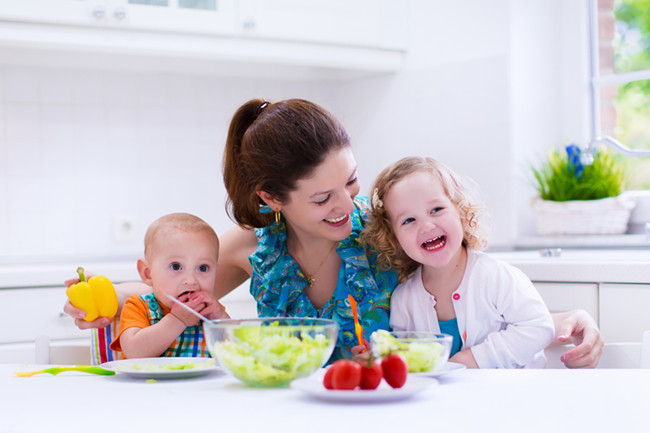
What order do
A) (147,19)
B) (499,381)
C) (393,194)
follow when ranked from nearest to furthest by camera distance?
(499,381) < (393,194) < (147,19)

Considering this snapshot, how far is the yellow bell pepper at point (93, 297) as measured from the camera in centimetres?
153

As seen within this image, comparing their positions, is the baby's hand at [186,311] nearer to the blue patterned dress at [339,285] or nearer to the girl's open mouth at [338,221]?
the blue patterned dress at [339,285]

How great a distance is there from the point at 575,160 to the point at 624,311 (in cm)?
80

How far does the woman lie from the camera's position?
5.28 feet

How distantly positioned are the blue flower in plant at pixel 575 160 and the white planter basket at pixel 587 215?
0.11 m

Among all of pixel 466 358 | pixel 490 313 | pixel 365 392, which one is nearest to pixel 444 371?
pixel 365 392

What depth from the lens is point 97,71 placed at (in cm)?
306

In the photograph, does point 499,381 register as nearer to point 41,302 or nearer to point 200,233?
point 200,233

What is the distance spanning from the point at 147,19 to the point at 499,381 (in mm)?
2035

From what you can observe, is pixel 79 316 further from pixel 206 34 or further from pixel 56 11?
pixel 206 34

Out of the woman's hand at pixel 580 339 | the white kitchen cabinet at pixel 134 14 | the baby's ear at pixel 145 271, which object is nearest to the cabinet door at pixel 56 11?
the white kitchen cabinet at pixel 134 14

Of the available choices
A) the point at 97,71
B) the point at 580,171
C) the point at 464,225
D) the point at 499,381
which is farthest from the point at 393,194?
the point at 97,71

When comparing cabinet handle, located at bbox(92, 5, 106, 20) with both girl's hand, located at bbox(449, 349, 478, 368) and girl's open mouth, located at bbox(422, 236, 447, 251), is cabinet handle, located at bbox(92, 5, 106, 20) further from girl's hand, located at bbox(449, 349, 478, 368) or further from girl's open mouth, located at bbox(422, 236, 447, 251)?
girl's hand, located at bbox(449, 349, 478, 368)

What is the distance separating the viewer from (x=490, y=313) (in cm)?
158
